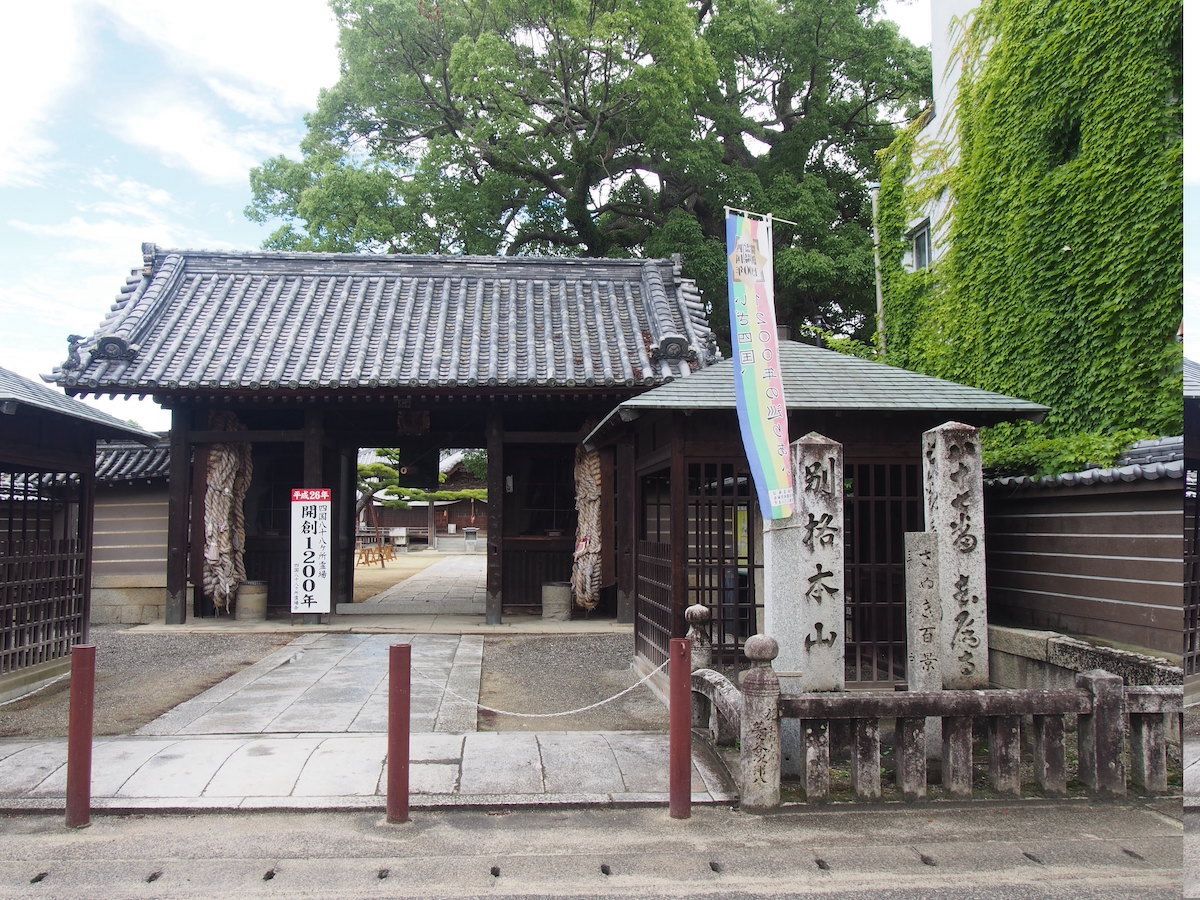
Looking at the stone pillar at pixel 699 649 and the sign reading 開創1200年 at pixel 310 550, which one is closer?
the stone pillar at pixel 699 649

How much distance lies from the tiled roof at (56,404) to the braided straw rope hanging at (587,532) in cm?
613

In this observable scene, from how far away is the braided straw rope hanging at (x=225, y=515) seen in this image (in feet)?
43.4

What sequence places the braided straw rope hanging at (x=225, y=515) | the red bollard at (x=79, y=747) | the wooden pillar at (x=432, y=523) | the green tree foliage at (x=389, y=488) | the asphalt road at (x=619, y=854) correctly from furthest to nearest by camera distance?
the wooden pillar at (x=432, y=523), the green tree foliage at (x=389, y=488), the braided straw rope hanging at (x=225, y=515), the red bollard at (x=79, y=747), the asphalt road at (x=619, y=854)

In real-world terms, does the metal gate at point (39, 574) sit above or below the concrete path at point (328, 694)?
above

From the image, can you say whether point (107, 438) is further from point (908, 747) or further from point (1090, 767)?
point (1090, 767)

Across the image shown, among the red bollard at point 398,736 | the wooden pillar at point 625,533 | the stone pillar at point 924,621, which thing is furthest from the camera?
the wooden pillar at point 625,533

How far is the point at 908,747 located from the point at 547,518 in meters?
10.1

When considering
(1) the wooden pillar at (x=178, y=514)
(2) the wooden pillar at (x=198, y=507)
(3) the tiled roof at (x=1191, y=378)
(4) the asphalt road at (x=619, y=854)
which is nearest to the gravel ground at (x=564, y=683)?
(4) the asphalt road at (x=619, y=854)

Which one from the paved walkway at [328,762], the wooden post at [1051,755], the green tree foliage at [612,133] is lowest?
the paved walkway at [328,762]

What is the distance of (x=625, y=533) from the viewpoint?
12617 millimetres

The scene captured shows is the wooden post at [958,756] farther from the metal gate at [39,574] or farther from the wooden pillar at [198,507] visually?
the wooden pillar at [198,507]

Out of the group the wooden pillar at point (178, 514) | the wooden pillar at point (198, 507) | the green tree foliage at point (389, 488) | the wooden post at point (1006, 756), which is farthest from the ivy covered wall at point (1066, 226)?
the green tree foliage at point (389, 488)

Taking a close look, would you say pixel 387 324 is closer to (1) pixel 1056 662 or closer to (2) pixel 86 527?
(2) pixel 86 527

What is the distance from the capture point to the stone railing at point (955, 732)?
539 centimetres
